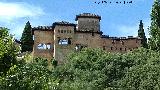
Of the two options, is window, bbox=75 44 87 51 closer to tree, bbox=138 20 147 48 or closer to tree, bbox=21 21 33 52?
tree, bbox=21 21 33 52

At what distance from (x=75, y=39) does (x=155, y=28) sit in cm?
1481

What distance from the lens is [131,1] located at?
Result: 19.5 meters

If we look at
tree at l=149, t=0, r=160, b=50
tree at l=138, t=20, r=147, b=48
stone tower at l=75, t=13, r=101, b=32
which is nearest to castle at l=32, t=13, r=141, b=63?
stone tower at l=75, t=13, r=101, b=32

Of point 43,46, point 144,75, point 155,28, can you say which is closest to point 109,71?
point 144,75

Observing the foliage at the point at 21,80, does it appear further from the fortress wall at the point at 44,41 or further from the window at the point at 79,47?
the window at the point at 79,47

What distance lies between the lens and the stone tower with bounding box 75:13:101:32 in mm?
96938

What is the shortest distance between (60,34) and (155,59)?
21.2 metres

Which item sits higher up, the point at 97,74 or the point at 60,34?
the point at 60,34

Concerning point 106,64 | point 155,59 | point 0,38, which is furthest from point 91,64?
point 0,38

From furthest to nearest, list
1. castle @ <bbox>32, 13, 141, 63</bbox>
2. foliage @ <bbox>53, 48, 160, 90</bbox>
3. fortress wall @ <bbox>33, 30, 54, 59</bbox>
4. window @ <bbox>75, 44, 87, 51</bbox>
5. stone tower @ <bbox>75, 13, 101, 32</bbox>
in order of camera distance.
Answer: stone tower @ <bbox>75, 13, 101, 32</bbox> → window @ <bbox>75, 44, 87, 51</bbox> → castle @ <bbox>32, 13, 141, 63</bbox> → fortress wall @ <bbox>33, 30, 54, 59</bbox> → foliage @ <bbox>53, 48, 160, 90</bbox>

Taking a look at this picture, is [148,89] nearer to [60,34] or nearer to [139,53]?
[139,53]

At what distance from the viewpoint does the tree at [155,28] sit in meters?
86.4

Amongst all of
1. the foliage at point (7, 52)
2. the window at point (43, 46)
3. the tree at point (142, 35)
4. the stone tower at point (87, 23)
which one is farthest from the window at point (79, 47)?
the foliage at point (7, 52)

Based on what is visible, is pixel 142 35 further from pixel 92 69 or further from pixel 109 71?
pixel 109 71
